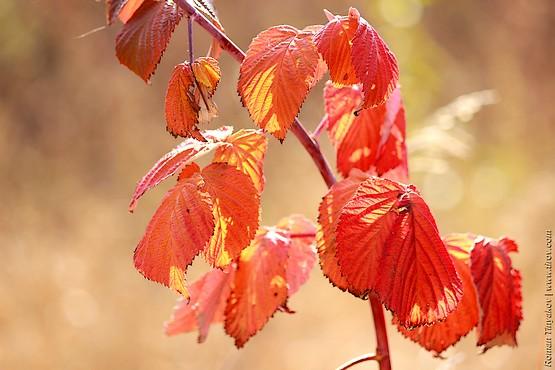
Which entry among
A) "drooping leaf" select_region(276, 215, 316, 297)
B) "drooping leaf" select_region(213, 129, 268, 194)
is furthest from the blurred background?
"drooping leaf" select_region(213, 129, 268, 194)

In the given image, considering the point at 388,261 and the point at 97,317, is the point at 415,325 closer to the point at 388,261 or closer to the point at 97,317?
the point at 388,261

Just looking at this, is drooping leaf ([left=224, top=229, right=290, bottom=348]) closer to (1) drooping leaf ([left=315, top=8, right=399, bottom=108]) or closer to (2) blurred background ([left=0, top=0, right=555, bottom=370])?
(1) drooping leaf ([left=315, top=8, right=399, bottom=108])

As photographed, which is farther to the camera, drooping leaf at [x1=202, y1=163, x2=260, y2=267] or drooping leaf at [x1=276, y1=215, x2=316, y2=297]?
drooping leaf at [x1=276, y1=215, x2=316, y2=297]

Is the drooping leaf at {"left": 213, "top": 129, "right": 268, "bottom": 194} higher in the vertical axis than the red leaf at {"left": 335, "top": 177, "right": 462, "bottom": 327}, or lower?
higher


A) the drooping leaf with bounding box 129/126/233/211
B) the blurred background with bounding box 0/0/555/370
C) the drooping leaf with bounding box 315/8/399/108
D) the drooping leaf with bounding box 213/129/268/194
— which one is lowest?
the drooping leaf with bounding box 129/126/233/211

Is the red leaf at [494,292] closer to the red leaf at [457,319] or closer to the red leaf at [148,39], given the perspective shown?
the red leaf at [457,319]

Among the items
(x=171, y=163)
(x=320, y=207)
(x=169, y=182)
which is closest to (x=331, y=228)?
(x=320, y=207)

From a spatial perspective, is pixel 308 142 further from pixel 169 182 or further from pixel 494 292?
pixel 169 182
